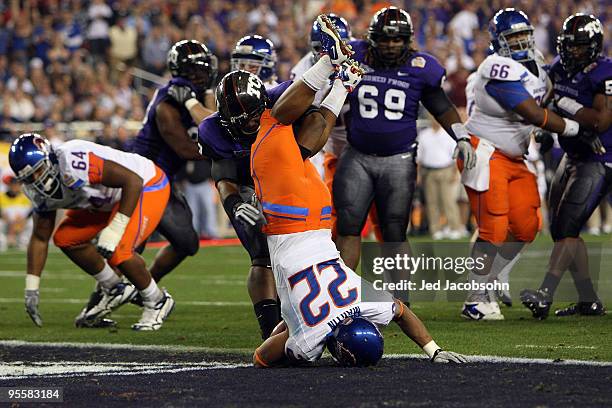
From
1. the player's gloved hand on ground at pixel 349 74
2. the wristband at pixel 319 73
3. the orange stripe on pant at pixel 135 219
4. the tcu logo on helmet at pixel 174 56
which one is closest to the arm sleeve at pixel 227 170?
the player's gloved hand on ground at pixel 349 74

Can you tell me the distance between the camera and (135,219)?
25.7 feet

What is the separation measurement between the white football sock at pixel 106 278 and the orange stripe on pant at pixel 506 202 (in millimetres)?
2455

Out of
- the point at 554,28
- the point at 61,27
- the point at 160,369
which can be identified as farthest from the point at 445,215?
the point at 160,369

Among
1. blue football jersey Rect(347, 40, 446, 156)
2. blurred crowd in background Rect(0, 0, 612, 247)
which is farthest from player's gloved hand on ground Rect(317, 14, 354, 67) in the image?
blurred crowd in background Rect(0, 0, 612, 247)

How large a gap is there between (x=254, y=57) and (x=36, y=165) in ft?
5.43

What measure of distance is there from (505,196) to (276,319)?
2.29 m

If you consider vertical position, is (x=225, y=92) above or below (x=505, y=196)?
above

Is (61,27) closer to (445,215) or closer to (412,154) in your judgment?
(445,215)

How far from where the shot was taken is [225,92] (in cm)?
566

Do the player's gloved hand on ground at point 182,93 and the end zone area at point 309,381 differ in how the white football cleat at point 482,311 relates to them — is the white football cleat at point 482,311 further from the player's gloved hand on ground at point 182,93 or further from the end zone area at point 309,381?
the player's gloved hand on ground at point 182,93

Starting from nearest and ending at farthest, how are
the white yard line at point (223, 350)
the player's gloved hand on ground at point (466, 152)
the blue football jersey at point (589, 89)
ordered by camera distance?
the white yard line at point (223, 350) < the player's gloved hand on ground at point (466, 152) < the blue football jersey at point (589, 89)

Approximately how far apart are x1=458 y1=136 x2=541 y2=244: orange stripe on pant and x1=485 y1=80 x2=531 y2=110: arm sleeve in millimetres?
363

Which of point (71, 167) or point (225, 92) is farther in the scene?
point (71, 167)

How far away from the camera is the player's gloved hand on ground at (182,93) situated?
822 cm
